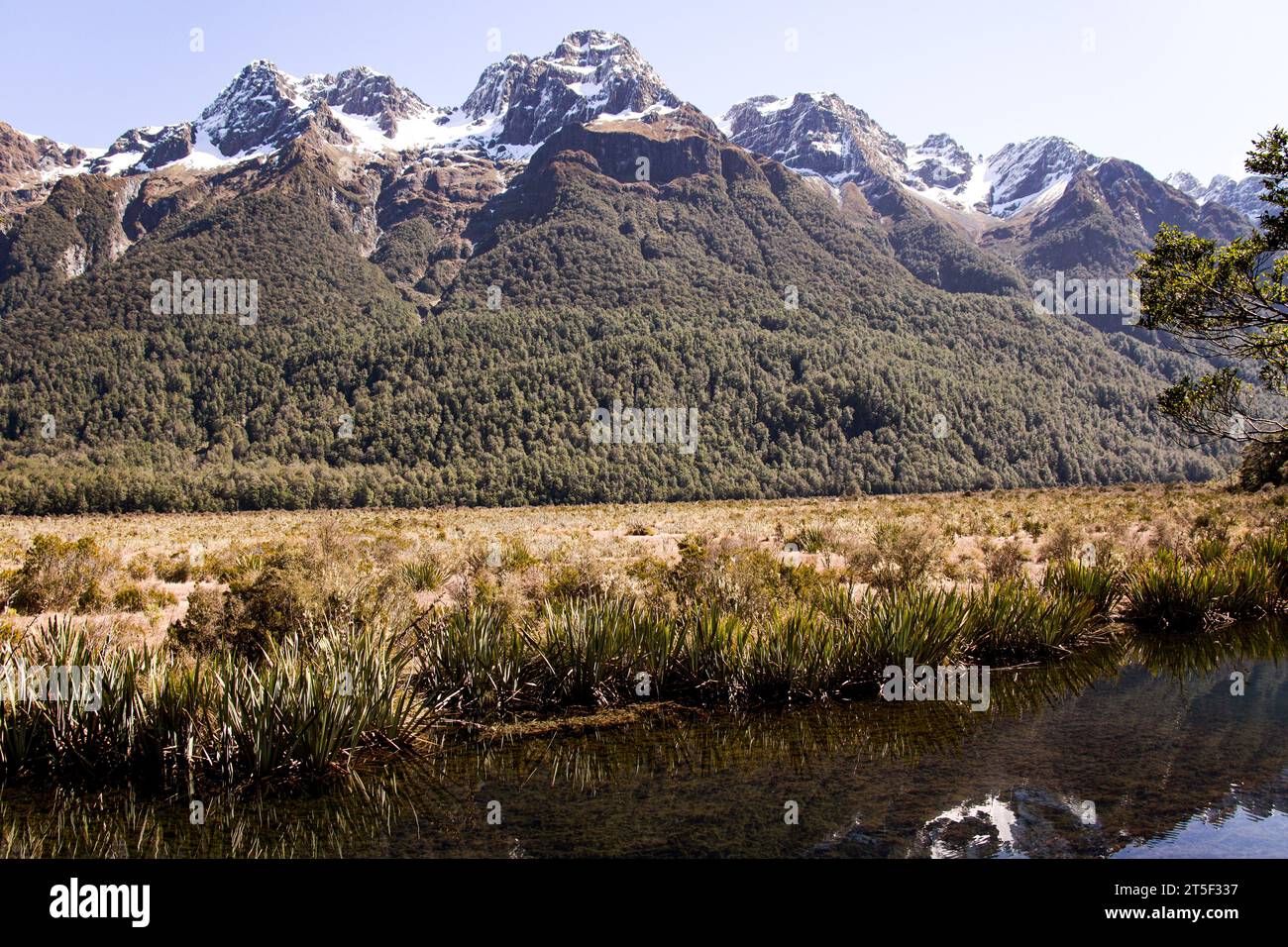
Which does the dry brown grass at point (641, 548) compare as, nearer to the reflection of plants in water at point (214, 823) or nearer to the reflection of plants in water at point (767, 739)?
the reflection of plants in water at point (767, 739)

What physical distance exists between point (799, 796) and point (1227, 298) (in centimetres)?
1388

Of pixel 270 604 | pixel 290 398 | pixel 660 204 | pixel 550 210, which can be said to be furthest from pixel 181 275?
pixel 270 604

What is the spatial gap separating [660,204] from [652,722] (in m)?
186

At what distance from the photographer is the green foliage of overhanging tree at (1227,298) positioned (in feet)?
46.4

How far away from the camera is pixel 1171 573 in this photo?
43.7ft

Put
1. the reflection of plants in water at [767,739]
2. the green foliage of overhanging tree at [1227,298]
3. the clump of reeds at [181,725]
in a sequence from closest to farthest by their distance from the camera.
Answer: the clump of reeds at [181,725]
the reflection of plants in water at [767,739]
the green foliage of overhanging tree at [1227,298]

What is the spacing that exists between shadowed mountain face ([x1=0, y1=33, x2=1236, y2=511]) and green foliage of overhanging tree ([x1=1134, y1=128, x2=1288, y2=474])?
76456 millimetres

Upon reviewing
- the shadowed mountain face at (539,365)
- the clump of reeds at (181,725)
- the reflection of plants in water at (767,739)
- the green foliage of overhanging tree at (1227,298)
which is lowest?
the reflection of plants in water at (767,739)

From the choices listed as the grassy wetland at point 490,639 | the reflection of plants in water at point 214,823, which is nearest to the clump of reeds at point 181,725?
the grassy wetland at point 490,639

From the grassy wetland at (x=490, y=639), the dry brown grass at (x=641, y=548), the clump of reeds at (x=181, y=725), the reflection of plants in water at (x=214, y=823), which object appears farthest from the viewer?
the dry brown grass at (x=641, y=548)

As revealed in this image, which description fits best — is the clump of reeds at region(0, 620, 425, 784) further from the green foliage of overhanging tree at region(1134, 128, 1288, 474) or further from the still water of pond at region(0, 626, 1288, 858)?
the green foliage of overhanging tree at region(1134, 128, 1288, 474)

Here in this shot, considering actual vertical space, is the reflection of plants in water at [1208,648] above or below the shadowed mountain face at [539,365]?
below

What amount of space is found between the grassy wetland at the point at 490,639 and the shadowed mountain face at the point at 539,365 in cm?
7190
